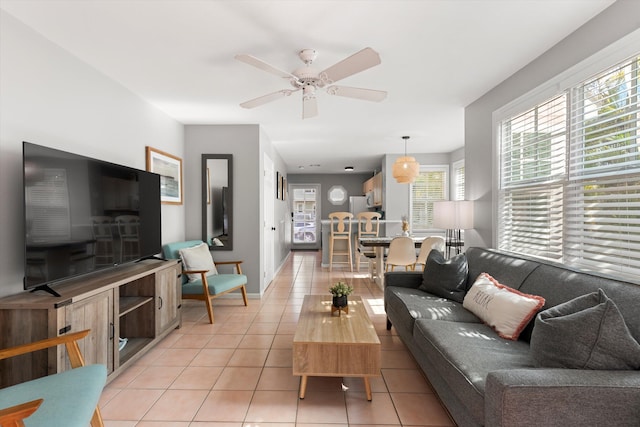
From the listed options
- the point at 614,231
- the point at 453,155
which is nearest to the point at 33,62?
the point at 614,231

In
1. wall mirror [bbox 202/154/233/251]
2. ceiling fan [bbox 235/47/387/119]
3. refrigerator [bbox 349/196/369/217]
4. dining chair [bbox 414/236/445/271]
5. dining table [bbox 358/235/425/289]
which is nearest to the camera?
ceiling fan [bbox 235/47/387/119]

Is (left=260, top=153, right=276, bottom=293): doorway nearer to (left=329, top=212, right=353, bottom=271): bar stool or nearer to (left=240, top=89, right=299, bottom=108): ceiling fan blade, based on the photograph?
(left=329, top=212, right=353, bottom=271): bar stool

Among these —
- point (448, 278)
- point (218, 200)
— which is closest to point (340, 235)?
point (218, 200)

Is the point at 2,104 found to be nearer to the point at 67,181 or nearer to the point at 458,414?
the point at 67,181

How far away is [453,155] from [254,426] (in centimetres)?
648

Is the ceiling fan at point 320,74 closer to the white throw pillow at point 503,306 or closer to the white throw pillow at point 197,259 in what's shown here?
the white throw pillow at point 503,306

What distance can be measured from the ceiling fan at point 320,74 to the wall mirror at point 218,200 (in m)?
1.90

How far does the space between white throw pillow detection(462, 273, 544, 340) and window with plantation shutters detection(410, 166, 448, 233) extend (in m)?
4.73

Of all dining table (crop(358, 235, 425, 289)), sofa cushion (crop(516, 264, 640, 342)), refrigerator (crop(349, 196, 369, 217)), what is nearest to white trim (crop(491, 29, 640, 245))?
sofa cushion (crop(516, 264, 640, 342))

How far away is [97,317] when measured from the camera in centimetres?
217

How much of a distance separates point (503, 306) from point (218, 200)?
3624 millimetres

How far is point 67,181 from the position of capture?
2170 mm

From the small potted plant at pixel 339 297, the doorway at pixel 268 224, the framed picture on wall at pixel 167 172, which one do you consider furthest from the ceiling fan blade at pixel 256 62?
the doorway at pixel 268 224

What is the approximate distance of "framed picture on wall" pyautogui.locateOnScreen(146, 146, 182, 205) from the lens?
3.71 m
